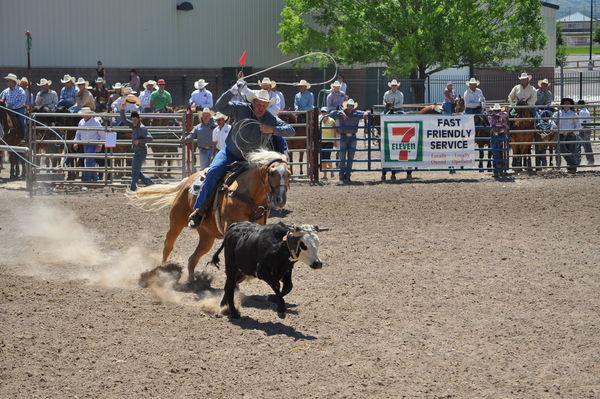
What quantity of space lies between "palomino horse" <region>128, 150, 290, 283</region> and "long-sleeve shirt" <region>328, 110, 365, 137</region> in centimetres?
812

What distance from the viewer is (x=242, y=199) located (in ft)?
28.5

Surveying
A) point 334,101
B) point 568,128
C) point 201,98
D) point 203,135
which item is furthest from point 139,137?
point 568,128

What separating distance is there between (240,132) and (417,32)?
888 inches

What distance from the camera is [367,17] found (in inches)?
1215

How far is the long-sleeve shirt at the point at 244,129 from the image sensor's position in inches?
352

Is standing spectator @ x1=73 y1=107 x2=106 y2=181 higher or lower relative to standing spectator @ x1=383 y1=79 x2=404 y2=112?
lower

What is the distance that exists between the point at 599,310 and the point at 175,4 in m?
28.8

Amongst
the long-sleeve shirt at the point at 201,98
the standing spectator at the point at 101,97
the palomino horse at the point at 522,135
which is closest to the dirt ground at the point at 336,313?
the palomino horse at the point at 522,135

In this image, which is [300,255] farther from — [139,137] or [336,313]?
[139,137]

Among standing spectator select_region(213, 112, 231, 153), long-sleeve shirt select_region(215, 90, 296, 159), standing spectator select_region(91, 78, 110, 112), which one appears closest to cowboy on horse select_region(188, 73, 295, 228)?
long-sleeve shirt select_region(215, 90, 296, 159)

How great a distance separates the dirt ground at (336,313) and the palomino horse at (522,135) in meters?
4.51

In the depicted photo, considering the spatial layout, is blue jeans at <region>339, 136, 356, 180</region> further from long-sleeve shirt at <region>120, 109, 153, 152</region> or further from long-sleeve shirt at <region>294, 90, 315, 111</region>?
long-sleeve shirt at <region>120, 109, 153, 152</region>

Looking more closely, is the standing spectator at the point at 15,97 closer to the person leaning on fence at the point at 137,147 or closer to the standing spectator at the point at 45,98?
the standing spectator at the point at 45,98

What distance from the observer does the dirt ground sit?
607 cm
